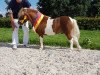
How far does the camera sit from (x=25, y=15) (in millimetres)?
14062

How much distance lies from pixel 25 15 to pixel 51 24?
103cm

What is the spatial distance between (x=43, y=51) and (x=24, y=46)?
1.52 metres

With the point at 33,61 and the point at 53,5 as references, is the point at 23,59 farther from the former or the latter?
the point at 53,5

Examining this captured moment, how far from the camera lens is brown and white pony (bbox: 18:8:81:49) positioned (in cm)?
1349

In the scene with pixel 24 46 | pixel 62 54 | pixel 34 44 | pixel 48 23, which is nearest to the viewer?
pixel 62 54

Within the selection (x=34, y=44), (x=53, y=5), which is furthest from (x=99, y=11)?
(x=34, y=44)

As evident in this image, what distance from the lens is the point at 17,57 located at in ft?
41.0

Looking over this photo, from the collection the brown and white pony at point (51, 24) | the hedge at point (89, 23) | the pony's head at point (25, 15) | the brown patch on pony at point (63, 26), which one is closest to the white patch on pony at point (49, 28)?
the brown and white pony at point (51, 24)

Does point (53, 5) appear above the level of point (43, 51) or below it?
above

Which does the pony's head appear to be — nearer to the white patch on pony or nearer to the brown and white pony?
the brown and white pony

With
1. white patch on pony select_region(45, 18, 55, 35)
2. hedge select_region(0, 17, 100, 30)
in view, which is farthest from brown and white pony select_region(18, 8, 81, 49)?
hedge select_region(0, 17, 100, 30)

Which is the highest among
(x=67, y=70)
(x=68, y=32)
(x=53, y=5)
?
(x=53, y=5)

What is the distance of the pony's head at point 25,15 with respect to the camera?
13.9 metres

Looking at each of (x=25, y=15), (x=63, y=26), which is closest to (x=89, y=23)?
(x=25, y=15)
